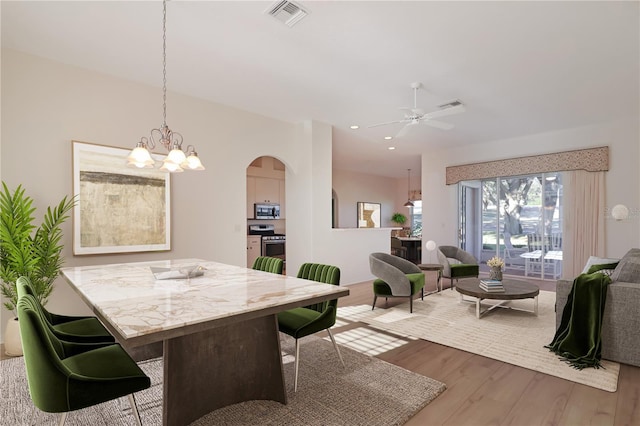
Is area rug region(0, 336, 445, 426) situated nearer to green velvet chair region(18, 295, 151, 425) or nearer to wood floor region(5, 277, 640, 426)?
wood floor region(5, 277, 640, 426)

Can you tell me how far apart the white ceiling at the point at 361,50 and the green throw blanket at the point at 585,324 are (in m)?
2.16

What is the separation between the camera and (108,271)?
9.20ft

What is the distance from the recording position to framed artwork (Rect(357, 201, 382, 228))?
1083cm

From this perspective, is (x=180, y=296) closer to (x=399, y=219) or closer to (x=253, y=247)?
(x=253, y=247)

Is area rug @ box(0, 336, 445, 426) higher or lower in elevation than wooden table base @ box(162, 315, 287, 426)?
lower

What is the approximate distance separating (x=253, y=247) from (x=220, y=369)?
5755 millimetres

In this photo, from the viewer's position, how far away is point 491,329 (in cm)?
356

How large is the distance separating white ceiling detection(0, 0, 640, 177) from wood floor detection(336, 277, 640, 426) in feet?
9.16

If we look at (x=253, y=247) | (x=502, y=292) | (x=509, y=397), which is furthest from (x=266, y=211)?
(x=509, y=397)

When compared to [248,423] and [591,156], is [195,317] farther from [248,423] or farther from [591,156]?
[591,156]

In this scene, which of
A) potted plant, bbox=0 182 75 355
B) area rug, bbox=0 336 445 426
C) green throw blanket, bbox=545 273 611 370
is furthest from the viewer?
potted plant, bbox=0 182 75 355

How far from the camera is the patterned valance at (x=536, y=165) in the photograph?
18.5ft

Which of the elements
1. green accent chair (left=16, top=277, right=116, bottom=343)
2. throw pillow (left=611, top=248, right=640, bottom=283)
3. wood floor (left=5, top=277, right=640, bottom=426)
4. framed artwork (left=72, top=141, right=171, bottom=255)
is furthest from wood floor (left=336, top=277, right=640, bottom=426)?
framed artwork (left=72, top=141, right=171, bottom=255)

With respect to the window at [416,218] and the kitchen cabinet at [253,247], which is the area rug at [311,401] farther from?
the window at [416,218]
